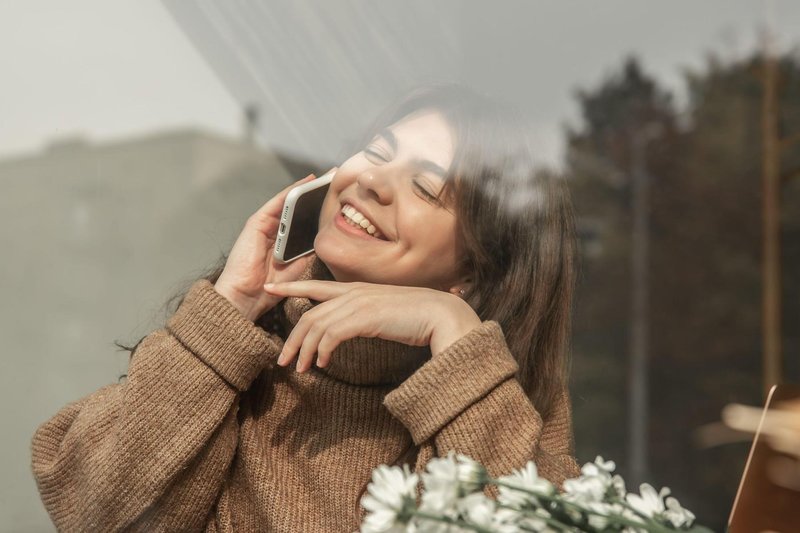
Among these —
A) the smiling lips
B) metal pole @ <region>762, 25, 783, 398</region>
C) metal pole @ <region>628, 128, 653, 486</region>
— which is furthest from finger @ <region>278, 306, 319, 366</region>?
metal pole @ <region>762, 25, 783, 398</region>

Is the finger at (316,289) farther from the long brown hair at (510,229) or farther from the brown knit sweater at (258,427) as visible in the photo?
the long brown hair at (510,229)

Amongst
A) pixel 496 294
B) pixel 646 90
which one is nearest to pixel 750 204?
pixel 646 90

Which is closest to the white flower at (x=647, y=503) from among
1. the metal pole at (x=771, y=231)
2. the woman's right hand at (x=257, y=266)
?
the woman's right hand at (x=257, y=266)

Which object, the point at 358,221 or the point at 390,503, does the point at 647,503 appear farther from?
the point at 358,221

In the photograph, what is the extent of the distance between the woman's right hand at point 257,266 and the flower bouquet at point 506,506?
46 cm

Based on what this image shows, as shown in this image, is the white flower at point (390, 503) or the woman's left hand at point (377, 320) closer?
the white flower at point (390, 503)

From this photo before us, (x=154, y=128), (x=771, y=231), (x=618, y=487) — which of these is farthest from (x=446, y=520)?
(x=771, y=231)

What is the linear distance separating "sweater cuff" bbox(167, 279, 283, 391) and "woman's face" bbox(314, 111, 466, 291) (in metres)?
0.12

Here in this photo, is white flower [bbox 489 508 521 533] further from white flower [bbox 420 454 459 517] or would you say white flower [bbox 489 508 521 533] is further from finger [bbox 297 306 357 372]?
finger [bbox 297 306 357 372]

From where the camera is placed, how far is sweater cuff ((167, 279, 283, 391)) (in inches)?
37.7

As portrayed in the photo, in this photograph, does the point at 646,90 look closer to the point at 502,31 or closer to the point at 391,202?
the point at 502,31

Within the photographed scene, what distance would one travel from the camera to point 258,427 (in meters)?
1.06

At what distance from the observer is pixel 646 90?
6.03ft

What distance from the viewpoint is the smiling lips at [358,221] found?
1.00 meters
